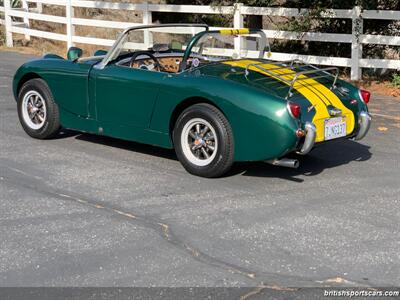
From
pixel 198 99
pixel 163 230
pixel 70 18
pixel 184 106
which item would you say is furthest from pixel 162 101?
pixel 70 18

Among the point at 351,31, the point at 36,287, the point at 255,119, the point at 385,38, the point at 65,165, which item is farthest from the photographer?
the point at 351,31

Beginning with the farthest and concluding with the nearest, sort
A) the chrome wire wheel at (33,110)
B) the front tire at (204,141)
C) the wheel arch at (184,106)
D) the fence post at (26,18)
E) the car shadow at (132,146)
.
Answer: the fence post at (26,18) < the chrome wire wheel at (33,110) < the car shadow at (132,146) < the wheel arch at (184,106) < the front tire at (204,141)

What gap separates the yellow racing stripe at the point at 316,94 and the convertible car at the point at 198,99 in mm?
13

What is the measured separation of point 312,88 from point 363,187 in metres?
1.08

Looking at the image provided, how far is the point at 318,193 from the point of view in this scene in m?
5.96

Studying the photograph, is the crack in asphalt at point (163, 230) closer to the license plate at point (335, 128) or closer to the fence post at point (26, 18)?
the license plate at point (335, 128)

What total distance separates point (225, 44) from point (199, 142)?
4.94 feet

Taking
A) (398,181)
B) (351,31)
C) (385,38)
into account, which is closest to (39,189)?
(398,181)

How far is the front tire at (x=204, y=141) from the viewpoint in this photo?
20.2 ft

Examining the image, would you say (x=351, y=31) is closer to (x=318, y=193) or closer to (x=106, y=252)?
(x=318, y=193)

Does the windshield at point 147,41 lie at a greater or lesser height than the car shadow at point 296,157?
greater

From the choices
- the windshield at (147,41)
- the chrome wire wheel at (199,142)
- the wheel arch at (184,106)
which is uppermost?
the windshield at (147,41)

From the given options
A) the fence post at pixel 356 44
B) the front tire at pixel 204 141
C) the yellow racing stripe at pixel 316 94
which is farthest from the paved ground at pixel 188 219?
the fence post at pixel 356 44

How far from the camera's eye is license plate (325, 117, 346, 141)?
246 inches
